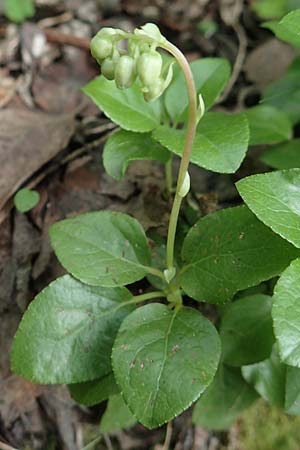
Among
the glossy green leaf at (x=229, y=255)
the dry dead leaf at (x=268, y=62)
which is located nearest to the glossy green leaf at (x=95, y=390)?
the glossy green leaf at (x=229, y=255)

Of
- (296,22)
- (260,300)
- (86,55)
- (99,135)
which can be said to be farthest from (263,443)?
(86,55)

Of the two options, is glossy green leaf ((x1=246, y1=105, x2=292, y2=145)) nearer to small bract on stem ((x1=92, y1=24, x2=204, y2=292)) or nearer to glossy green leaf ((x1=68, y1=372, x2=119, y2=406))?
small bract on stem ((x1=92, y1=24, x2=204, y2=292))

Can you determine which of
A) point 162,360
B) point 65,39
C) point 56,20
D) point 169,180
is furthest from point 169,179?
point 56,20

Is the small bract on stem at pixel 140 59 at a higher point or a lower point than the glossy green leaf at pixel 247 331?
higher

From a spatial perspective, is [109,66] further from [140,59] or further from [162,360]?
[162,360]

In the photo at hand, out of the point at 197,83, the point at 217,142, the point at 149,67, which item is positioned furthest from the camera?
the point at 197,83

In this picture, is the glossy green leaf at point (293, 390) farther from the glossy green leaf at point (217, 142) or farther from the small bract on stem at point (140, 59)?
the small bract on stem at point (140, 59)

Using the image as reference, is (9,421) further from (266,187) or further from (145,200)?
(266,187)
